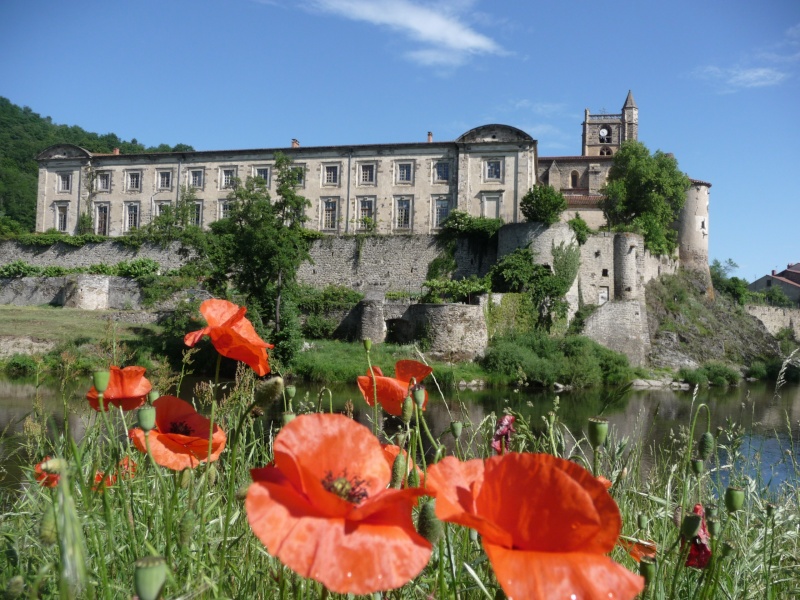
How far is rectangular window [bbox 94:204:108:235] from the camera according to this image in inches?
1345

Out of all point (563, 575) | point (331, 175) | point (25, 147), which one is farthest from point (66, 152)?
point (563, 575)

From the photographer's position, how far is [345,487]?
0.65 m

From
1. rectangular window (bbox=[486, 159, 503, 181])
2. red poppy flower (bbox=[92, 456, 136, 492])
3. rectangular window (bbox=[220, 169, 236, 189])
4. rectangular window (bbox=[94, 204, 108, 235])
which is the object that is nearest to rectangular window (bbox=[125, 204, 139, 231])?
rectangular window (bbox=[94, 204, 108, 235])

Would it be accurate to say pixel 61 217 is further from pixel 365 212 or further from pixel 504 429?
pixel 504 429

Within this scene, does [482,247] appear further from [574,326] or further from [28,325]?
[28,325]

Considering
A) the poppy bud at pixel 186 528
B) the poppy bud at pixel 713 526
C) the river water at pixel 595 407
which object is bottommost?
the river water at pixel 595 407

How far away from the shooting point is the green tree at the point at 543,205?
1026 inches

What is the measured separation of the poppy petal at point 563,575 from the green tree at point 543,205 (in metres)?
26.3

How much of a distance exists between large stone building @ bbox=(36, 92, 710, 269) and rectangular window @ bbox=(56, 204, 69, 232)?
0.05 meters

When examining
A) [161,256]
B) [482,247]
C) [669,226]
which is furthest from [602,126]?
[161,256]

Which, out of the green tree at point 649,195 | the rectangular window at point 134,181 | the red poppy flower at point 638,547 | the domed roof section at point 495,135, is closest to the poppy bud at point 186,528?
the red poppy flower at point 638,547

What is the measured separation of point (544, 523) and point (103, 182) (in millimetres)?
38016

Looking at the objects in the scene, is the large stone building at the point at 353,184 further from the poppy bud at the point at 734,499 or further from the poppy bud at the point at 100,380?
the poppy bud at the point at 734,499

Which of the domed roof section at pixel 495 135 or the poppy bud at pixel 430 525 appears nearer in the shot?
the poppy bud at pixel 430 525
